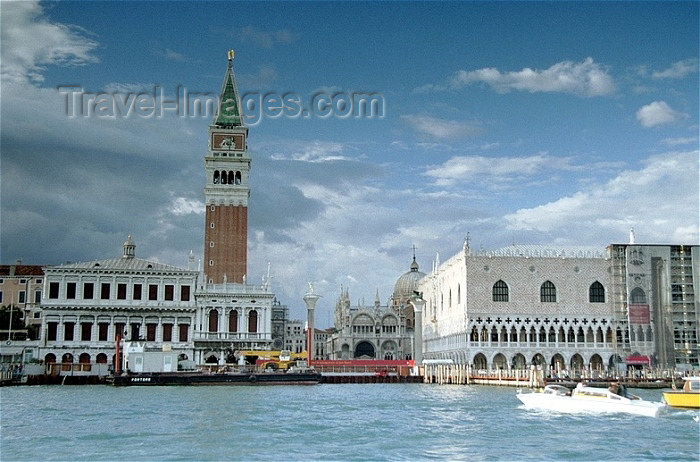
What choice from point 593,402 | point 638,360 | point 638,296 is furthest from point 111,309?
point 593,402

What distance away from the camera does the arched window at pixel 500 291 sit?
226 ft

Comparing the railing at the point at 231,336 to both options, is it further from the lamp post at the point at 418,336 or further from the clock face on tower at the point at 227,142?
the clock face on tower at the point at 227,142

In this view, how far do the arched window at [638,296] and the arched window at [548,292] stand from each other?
6.17 meters

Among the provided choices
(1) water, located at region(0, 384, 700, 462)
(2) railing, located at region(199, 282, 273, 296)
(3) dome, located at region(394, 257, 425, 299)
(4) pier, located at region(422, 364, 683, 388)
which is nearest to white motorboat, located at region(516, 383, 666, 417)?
(1) water, located at region(0, 384, 700, 462)

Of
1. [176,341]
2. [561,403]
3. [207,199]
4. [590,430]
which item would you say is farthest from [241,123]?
[590,430]

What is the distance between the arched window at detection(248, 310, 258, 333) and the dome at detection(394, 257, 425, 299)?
37904 millimetres

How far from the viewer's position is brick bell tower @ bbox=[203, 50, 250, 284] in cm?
7338

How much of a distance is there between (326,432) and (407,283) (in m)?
79.8

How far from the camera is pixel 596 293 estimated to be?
69.5m

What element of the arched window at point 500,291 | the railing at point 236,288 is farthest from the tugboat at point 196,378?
the arched window at point 500,291

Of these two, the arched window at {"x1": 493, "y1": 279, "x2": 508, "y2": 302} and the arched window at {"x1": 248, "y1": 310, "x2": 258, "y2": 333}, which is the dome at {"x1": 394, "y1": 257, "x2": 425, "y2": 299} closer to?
the arched window at {"x1": 493, "y1": 279, "x2": 508, "y2": 302}

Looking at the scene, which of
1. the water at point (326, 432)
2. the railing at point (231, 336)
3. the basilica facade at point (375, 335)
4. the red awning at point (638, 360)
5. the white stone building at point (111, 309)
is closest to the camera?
the water at point (326, 432)

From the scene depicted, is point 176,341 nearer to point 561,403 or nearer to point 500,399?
point 500,399

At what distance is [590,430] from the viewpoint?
1030 inches
